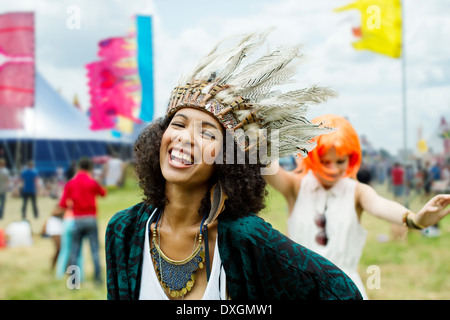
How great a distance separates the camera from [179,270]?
1.95 meters

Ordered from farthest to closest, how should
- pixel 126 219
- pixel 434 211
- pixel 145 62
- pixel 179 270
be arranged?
pixel 145 62 < pixel 434 211 < pixel 126 219 < pixel 179 270

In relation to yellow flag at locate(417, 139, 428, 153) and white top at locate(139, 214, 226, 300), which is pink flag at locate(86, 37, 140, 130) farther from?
yellow flag at locate(417, 139, 428, 153)

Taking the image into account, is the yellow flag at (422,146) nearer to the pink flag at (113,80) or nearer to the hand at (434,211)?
the pink flag at (113,80)

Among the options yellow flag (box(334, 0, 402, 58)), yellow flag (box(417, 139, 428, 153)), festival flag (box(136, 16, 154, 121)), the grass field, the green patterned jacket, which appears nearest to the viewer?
the green patterned jacket

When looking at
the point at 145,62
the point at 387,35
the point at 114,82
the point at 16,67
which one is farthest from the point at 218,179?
the point at 16,67

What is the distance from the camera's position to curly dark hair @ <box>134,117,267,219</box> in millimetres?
1968

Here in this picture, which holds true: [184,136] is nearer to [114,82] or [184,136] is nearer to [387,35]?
[114,82]

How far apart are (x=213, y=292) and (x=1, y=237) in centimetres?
740

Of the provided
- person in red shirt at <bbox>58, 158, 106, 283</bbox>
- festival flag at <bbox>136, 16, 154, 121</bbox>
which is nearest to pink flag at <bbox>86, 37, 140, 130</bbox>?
festival flag at <bbox>136, 16, 154, 121</bbox>

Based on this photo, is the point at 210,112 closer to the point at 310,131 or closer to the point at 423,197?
the point at 310,131

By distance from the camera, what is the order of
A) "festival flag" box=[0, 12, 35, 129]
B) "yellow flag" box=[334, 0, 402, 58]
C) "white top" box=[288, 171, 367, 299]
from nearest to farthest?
"white top" box=[288, 171, 367, 299] → "yellow flag" box=[334, 0, 402, 58] → "festival flag" box=[0, 12, 35, 129]

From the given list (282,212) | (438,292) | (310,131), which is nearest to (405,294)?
(438,292)

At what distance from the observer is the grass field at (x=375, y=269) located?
5.71 meters

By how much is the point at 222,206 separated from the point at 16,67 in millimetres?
7332
